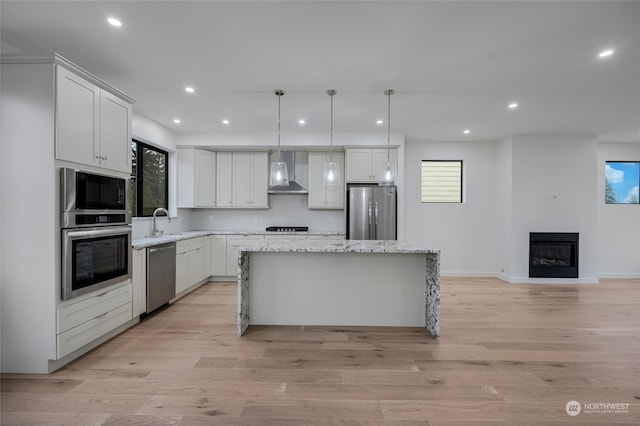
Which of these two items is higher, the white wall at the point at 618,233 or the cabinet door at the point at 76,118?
the cabinet door at the point at 76,118

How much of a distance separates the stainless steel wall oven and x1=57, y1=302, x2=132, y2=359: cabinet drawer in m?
0.29

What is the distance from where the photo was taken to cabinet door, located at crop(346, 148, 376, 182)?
5.30m

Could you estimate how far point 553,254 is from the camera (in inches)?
214

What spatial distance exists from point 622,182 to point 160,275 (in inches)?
330

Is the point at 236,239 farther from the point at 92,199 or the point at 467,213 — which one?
the point at 467,213

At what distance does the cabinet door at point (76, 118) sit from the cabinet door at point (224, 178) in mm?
2956

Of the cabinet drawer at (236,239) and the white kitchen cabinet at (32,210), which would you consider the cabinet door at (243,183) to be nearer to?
the cabinet drawer at (236,239)

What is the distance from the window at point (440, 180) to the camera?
5.98 metres

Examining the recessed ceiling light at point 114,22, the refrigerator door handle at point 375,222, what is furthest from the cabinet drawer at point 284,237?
the recessed ceiling light at point 114,22

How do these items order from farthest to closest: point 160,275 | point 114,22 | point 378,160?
point 378,160 < point 160,275 < point 114,22

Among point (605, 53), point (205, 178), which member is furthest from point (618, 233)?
point (205, 178)

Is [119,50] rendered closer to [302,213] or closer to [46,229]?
[46,229]

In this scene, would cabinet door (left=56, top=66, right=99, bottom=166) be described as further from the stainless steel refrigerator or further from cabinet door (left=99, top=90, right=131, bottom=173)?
the stainless steel refrigerator

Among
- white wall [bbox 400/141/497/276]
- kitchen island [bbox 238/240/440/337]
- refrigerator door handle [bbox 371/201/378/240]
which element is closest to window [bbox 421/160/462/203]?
white wall [bbox 400/141/497/276]
